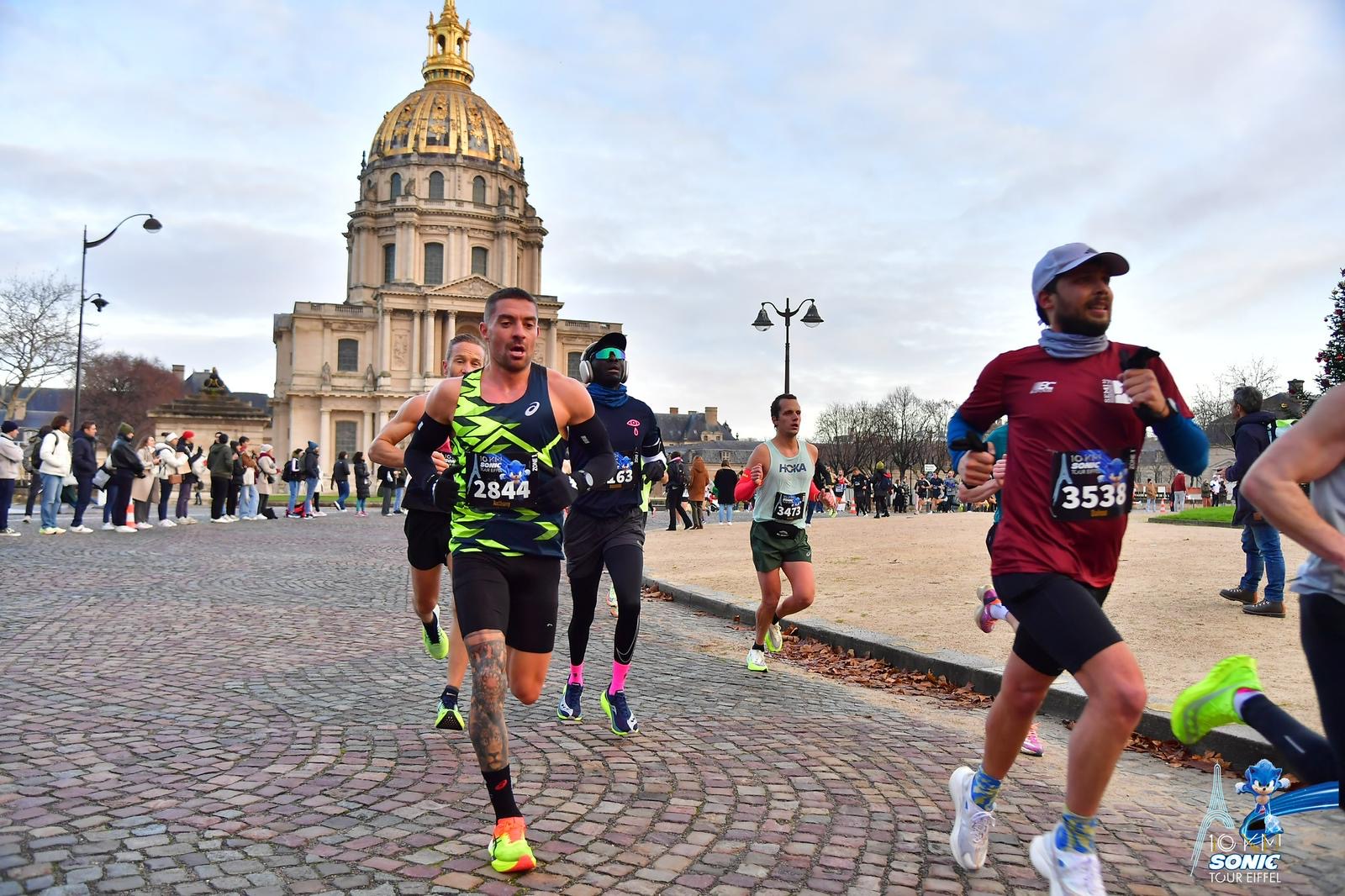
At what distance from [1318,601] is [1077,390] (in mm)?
974

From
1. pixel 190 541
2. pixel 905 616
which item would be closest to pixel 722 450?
pixel 190 541

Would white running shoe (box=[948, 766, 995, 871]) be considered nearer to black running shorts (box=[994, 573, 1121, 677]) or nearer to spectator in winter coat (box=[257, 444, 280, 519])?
black running shorts (box=[994, 573, 1121, 677])

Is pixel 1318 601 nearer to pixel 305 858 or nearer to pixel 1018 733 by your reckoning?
pixel 1018 733

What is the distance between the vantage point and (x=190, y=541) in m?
18.4

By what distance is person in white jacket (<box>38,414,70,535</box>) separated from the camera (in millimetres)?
18219

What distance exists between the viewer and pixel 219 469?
2409 centimetres

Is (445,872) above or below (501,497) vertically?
below

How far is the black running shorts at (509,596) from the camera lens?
→ 12.6 ft

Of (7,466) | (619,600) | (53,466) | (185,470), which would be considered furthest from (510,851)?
(185,470)

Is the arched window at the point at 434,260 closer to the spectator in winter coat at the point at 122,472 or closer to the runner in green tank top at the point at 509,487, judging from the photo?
the spectator in winter coat at the point at 122,472

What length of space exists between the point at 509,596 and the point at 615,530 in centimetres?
211

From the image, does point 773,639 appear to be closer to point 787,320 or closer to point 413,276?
point 787,320

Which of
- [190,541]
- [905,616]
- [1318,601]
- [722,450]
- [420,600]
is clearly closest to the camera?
[1318,601]

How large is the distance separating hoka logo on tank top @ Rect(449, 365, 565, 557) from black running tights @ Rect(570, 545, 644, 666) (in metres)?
1.67
